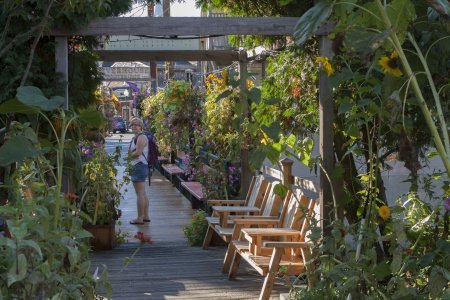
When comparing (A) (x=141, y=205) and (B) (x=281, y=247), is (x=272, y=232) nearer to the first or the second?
(B) (x=281, y=247)

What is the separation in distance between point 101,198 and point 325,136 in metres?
3.67

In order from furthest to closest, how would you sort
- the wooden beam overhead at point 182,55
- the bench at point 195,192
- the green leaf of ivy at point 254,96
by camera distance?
the bench at point 195,192 < the wooden beam overhead at point 182,55 < the green leaf of ivy at point 254,96

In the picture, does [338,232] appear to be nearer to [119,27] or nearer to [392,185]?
[119,27]

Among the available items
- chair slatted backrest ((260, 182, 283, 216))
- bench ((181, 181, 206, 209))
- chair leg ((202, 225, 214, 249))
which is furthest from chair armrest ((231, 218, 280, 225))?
bench ((181, 181, 206, 209))

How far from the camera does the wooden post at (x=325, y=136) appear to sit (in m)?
5.50

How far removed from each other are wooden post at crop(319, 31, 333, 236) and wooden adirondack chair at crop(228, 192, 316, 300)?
15cm

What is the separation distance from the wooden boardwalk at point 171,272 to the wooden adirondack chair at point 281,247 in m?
0.31

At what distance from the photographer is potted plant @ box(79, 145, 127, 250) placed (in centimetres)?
830

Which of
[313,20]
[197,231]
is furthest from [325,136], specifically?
[197,231]

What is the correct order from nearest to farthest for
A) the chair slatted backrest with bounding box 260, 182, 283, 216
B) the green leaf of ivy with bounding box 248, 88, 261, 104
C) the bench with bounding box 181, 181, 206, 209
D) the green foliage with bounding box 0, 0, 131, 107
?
1. the green leaf of ivy with bounding box 248, 88, 261, 104
2. the green foliage with bounding box 0, 0, 131, 107
3. the chair slatted backrest with bounding box 260, 182, 283, 216
4. the bench with bounding box 181, 181, 206, 209

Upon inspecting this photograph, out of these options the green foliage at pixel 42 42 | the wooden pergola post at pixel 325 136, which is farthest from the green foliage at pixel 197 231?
the wooden pergola post at pixel 325 136

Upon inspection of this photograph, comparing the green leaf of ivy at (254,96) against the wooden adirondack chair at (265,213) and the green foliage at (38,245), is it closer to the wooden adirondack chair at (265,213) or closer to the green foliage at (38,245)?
the green foliage at (38,245)

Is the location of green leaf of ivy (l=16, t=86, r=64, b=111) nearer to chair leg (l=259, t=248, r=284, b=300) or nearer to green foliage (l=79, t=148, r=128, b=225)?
chair leg (l=259, t=248, r=284, b=300)

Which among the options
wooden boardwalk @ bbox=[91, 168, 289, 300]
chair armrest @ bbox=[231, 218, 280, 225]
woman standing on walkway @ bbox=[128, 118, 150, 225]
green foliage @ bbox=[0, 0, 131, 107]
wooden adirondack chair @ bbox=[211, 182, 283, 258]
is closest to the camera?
green foliage @ bbox=[0, 0, 131, 107]
